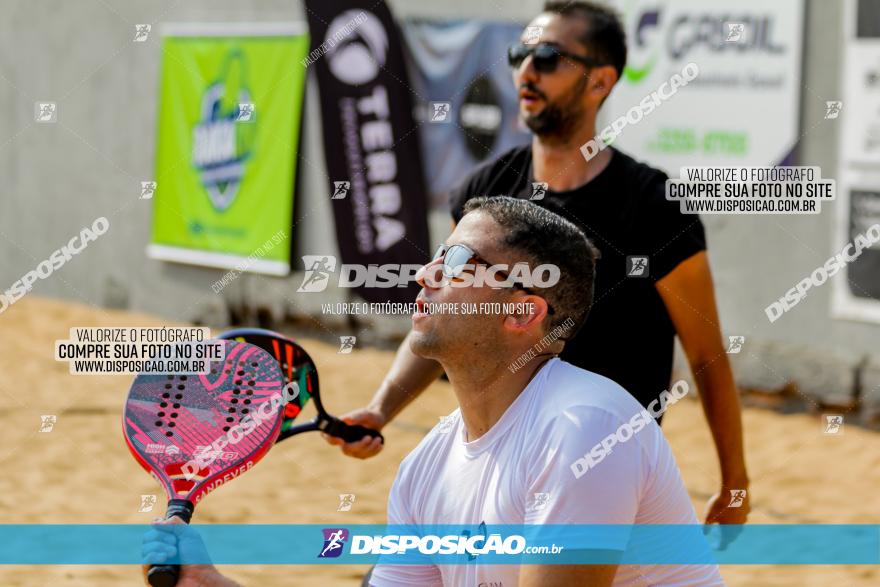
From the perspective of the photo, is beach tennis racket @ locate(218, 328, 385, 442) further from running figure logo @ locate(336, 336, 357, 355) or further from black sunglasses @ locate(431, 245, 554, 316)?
running figure logo @ locate(336, 336, 357, 355)

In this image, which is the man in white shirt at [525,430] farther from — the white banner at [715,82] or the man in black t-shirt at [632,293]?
the white banner at [715,82]

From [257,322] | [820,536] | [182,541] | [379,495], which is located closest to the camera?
[182,541]

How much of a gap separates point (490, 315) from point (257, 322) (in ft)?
27.4

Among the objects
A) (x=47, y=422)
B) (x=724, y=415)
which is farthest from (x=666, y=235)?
(x=47, y=422)

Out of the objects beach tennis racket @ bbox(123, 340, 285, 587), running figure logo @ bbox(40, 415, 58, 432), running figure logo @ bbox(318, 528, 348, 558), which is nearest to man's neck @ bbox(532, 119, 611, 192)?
beach tennis racket @ bbox(123, 340, 285, 587)

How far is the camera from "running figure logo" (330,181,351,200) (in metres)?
9.89

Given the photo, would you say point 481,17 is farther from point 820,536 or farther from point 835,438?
point 820,536

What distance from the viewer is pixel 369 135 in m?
9.67

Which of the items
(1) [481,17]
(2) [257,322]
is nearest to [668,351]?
(1) [481,17]

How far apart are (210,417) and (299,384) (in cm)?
44

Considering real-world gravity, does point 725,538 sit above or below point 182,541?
below

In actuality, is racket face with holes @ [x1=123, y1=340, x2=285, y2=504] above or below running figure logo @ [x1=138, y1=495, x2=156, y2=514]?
above

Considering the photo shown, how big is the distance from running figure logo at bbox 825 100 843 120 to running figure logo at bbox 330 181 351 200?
3.77 meters

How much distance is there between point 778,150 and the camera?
758 cm
